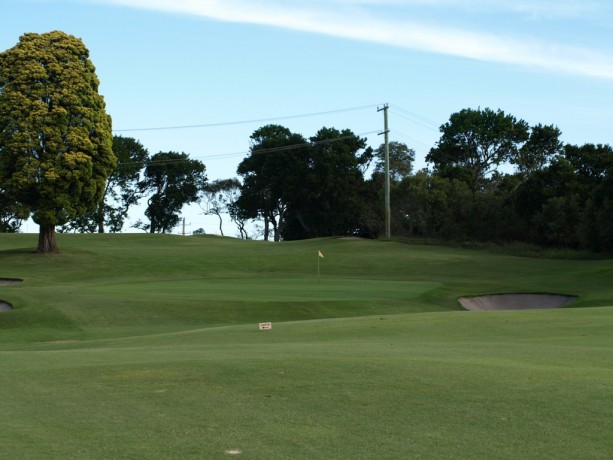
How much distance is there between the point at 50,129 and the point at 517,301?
90.3ft

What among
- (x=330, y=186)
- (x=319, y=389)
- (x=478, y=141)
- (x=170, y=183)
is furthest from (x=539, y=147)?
(x=319, y=389)

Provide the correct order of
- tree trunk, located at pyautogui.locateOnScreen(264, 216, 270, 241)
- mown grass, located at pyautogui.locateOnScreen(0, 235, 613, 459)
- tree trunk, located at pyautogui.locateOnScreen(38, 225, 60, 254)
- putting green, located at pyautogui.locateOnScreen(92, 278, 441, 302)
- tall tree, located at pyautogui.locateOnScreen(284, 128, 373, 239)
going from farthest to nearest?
tree trunk, located at pyautogui.locateOnScreen(264, 216, 270, 241) < tall tree, located at pyautogui.locateOnScreen(284, 128, 373, 239) < tree trunk, located at pyautogui.locateOnScreen(38, 225, 60, 254) < putting green, located at pyautogui.locateOnScreen(92, 278, 441, 302) < mown grass, located at pyautogui.locateOnScreen(0, 235, 613, 459)

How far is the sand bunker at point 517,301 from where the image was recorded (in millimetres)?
34719

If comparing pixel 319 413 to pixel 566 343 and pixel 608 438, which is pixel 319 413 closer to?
pixel 608 438

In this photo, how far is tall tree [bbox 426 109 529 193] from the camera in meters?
100

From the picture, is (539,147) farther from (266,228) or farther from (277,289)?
(277,289)

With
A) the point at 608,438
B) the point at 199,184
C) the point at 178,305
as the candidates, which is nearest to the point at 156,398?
the point at 608,438

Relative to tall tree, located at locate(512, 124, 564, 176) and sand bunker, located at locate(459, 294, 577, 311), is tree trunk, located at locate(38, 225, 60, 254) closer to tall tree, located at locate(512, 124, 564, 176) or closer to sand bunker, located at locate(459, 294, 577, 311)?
sand bunker, located at locate(459, 294, 577, 311)

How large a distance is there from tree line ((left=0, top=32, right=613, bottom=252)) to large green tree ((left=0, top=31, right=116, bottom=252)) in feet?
0.24

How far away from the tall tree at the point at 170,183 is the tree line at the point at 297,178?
0.17 meters

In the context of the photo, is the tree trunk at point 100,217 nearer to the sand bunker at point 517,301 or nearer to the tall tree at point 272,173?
the tall tree at point 272,173

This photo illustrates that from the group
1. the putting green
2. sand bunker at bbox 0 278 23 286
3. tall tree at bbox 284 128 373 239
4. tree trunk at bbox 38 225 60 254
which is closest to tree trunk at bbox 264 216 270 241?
tall tree at bbox 284 128 373 239

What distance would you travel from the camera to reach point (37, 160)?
4522cm

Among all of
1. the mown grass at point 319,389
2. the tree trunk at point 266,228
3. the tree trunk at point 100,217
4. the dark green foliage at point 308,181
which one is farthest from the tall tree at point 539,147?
the mown grass at point 319,389
